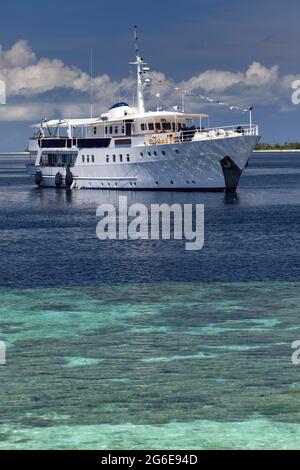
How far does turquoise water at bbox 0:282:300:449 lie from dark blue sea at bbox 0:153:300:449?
0.04 meters

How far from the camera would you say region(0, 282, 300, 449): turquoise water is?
17.9 meters

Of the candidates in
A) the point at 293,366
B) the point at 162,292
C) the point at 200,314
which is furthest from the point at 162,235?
the point at 293,366

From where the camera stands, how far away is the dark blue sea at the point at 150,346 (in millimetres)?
18203

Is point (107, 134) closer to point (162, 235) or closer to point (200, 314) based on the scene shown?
point (162, 235)

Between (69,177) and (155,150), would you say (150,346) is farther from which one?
(69,177)

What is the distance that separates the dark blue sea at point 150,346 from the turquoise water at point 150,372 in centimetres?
4

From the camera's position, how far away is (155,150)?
290 feet

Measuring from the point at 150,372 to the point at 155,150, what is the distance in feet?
220

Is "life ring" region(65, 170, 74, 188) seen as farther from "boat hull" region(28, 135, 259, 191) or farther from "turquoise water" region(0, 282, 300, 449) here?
"turquoise water" region(0, 282, 300, 449)

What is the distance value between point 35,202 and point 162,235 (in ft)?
128

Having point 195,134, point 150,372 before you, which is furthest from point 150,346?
point 195,134

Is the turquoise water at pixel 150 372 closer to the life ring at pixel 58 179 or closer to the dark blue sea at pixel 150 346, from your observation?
the dark blue sea at pixel 150 346

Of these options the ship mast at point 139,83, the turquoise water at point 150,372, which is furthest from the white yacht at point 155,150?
the turquoise water at point 150,372
